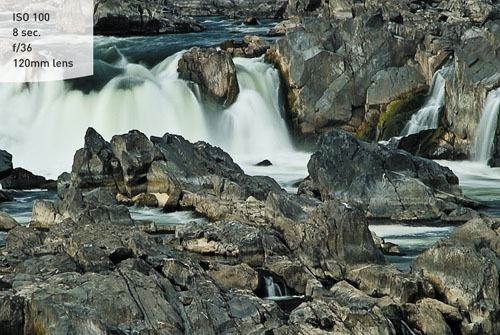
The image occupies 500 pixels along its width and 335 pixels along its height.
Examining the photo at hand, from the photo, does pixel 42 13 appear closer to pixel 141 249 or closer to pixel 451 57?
pixel 451 57

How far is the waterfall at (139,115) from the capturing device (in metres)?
64.0

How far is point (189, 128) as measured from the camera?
64.6 meters

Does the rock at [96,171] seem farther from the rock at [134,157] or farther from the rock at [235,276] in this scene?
the rock at [235,276]

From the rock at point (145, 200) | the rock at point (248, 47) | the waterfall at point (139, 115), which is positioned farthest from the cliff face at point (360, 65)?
the rock at point (145, 200)

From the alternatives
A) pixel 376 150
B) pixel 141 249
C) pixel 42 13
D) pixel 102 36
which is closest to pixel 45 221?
pixel 141 249

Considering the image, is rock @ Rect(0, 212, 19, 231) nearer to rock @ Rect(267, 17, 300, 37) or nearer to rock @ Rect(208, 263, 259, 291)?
rock @ Rect(208, 263, 259, 291)

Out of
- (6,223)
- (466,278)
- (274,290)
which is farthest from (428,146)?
(274,290)

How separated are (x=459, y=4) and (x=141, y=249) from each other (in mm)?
70147

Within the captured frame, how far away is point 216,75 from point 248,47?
8.14 m

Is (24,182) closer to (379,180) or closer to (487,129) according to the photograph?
(379,180)

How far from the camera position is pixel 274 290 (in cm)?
3062

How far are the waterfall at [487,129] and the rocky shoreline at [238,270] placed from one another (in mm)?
12642

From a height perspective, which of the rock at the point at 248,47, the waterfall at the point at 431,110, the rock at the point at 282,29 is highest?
the rock at the point at 282,29

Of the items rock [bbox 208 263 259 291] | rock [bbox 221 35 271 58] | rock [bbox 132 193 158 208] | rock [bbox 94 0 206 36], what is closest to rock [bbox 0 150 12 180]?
rock [bbox 132 193 158 208]
